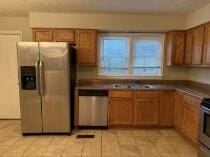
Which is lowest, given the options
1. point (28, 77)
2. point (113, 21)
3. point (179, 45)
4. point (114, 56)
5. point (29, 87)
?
point (29, 87)

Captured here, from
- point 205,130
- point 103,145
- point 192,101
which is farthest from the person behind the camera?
point 103,145

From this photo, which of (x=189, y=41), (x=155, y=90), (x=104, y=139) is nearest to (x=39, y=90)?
(x=104, y=139)

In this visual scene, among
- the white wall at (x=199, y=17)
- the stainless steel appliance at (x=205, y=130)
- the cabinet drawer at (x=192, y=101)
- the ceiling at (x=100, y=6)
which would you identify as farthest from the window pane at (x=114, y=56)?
the stainless steel appliance at (x=205, y=130)

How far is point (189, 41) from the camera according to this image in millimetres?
4051

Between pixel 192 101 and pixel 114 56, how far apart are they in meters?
2.08

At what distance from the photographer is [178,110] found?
3.80 metres

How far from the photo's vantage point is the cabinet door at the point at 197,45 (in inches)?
140

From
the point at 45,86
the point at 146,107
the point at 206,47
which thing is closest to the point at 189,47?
the point at 206,47

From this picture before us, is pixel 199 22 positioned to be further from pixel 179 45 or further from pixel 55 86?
pixel 55 86

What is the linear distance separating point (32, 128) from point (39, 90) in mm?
745

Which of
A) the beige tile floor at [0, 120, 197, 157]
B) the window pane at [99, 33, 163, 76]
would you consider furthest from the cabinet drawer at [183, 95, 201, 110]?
the window pane at [99, 33, 163, 76]

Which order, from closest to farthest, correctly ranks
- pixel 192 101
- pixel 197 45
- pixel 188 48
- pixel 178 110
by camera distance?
pixel 192 101 < pixel 197 45 < pixel 178 110 < pixel 188 48

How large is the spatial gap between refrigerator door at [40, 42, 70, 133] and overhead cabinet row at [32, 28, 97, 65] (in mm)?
694

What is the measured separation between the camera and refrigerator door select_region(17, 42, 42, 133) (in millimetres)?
3496
